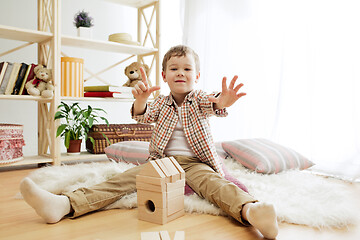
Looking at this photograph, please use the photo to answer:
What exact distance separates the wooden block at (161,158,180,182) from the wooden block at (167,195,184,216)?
66 mm

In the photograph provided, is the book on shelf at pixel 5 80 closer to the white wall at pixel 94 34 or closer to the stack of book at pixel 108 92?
the white wall at pixel 94 34

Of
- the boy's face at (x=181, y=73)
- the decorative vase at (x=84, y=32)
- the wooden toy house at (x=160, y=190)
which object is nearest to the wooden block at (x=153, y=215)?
the wooden toy house at (x=160, y=190)

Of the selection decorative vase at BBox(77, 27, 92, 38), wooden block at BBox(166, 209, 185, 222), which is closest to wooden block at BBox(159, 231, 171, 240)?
wooden block at BBox(166, 209, 185, 222)

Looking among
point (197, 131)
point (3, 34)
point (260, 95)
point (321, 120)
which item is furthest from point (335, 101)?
point (3, 34)

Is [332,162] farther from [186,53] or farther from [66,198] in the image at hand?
[66,198]

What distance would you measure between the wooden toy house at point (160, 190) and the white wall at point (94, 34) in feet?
5.44

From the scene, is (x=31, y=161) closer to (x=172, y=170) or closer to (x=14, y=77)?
(x=14, y=77)

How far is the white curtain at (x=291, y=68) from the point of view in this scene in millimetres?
1757

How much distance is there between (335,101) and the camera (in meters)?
1.80

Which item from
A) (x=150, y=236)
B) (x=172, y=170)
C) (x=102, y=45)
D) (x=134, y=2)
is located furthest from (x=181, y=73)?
(x=134, y=2)

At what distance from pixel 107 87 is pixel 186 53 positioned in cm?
107

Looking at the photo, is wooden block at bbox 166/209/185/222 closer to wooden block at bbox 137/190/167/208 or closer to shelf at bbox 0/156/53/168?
wooden block at bbox 137/190/167/208

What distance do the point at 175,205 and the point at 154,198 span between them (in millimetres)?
83

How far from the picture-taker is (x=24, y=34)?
1.92 metres
